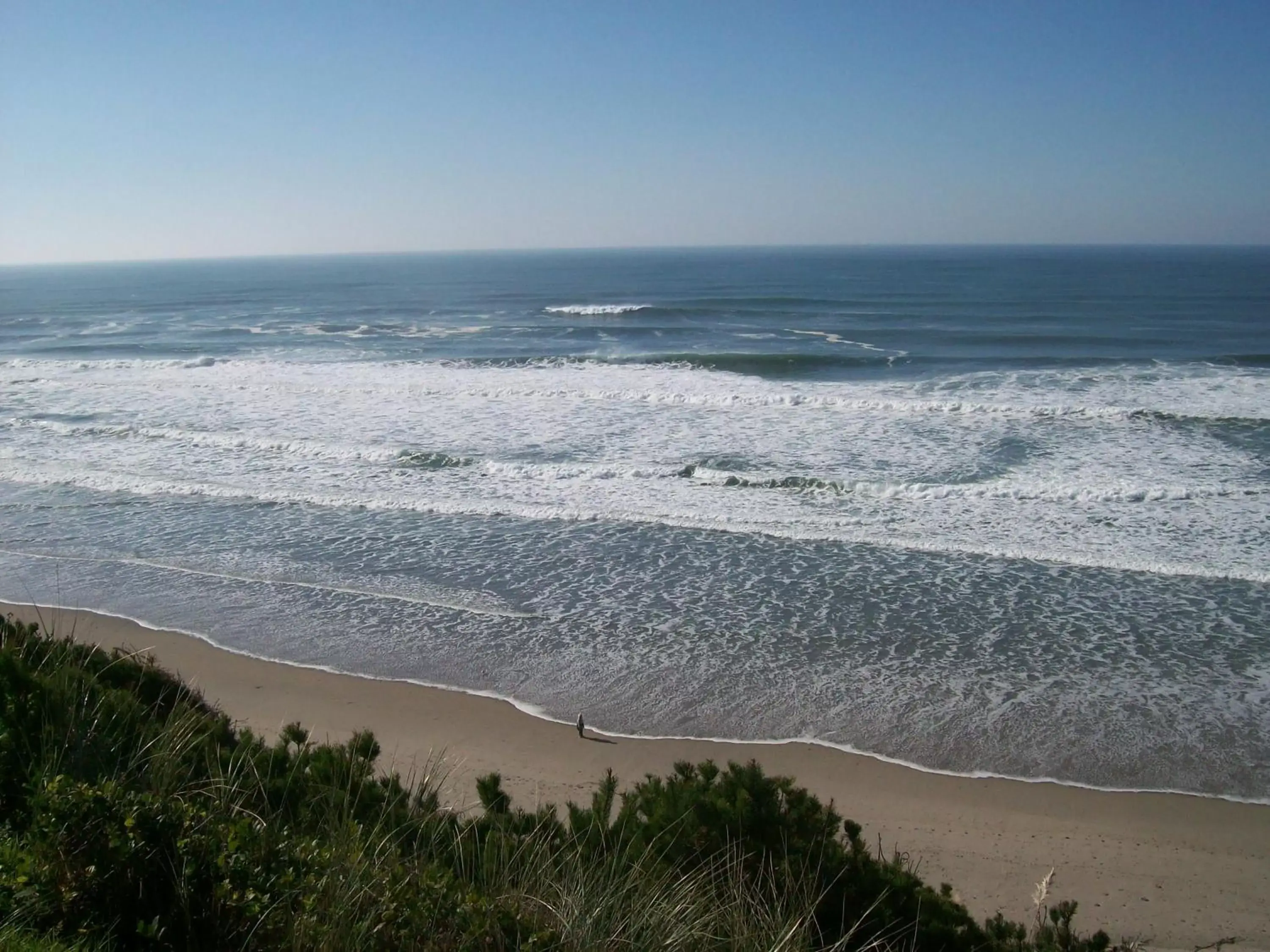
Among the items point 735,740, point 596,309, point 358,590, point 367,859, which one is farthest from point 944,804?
point 596,309

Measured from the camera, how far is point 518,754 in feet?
23.8

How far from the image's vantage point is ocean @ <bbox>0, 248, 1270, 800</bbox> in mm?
8125

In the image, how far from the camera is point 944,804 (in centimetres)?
660

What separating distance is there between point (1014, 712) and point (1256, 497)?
341 inches

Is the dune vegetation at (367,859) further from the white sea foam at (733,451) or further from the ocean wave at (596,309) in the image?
the ocean wave at (596,309)

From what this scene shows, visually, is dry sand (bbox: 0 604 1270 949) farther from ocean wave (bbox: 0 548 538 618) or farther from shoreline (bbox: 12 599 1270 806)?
ocean wave (bbox: 0 548 538 618)

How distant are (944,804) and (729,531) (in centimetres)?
642

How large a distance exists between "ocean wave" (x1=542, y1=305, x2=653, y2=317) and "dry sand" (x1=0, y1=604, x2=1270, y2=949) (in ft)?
121

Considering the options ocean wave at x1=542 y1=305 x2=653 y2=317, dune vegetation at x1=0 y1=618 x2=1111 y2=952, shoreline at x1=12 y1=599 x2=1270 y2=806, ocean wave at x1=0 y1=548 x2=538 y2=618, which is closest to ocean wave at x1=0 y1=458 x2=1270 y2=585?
ocean wave at x1=0 y1=548 x2=538 y2=618

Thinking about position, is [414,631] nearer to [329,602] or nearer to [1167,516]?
[329,602]

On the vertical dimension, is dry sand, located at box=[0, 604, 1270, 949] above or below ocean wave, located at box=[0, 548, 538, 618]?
below

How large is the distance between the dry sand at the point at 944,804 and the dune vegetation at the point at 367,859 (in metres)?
0.68

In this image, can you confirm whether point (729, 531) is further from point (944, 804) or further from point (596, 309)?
point (596, 309)

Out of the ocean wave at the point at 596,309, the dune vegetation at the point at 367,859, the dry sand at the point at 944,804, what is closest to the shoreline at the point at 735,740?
the dry sand at the point at 944,804
